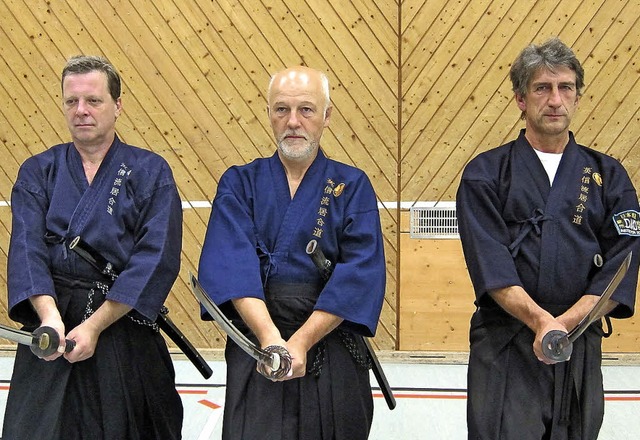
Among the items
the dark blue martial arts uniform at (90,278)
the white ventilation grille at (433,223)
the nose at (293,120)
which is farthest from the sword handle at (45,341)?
the white ventilation grille at (433,223)

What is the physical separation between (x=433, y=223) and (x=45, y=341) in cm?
343

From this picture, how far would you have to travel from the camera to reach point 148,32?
5477 mm

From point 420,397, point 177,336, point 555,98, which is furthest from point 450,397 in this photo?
point 555,98

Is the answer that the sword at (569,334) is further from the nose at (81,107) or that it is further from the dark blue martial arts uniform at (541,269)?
the nose at (81,107)

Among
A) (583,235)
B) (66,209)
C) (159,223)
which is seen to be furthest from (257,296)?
(583,235)

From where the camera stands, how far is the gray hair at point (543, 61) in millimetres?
2738

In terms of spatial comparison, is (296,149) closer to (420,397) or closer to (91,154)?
(91,154)

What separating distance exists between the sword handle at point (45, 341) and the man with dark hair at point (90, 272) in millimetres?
122

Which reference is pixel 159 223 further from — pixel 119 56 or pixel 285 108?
pixel 119 56

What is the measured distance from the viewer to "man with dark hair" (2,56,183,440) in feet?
8.98

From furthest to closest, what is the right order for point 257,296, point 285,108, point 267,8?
point 267,8
point 285,108
point 257,296

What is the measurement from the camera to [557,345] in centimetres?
244

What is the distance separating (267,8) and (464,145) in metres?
1.66

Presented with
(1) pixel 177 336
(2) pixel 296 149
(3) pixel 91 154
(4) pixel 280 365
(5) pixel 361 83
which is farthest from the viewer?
(5) pixel 361 83
